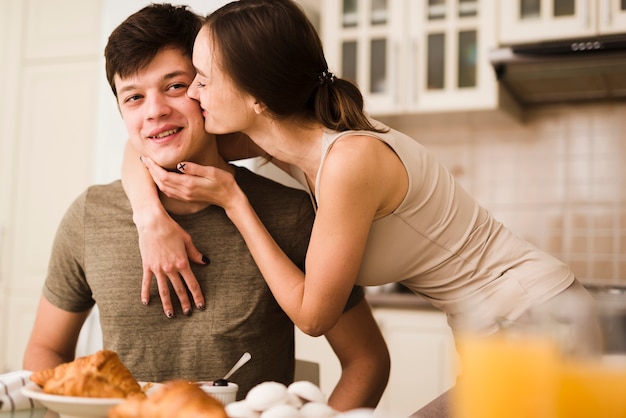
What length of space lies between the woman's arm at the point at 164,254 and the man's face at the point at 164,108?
0.11 meters

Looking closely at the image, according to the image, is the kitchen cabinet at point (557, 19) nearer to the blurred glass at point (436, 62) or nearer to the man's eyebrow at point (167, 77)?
the blurred glass at point (436, 62)

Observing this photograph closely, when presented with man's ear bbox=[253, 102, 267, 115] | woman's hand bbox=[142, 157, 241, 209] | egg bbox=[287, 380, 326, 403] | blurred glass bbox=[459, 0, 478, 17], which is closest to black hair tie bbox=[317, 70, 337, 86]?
man's ear bbox=[253, 102, 267, 115]

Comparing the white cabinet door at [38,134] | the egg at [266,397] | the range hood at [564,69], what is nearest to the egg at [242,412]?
the egg at [266,397]

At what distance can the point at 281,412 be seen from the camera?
24.8 inches

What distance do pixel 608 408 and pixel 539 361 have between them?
0.09 m

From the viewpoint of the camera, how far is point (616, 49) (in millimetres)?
2504

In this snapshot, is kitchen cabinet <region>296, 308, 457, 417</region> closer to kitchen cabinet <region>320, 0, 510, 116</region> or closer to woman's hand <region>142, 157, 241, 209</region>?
kitchen cabinet <region>320, 0, 510, 116</region>

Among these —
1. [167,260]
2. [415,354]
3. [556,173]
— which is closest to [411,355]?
[415,354]

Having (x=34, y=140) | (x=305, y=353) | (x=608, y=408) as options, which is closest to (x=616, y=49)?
(x=305, y=353)

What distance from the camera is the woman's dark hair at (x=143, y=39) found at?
1.33 m

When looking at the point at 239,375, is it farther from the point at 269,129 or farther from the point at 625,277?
the point at 625,277

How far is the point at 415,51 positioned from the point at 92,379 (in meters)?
2.48

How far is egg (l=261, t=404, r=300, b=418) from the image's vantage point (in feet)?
2.06

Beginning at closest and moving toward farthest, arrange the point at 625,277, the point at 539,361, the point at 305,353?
the point at 539,361
the point at 305,353
the point at 625,277
